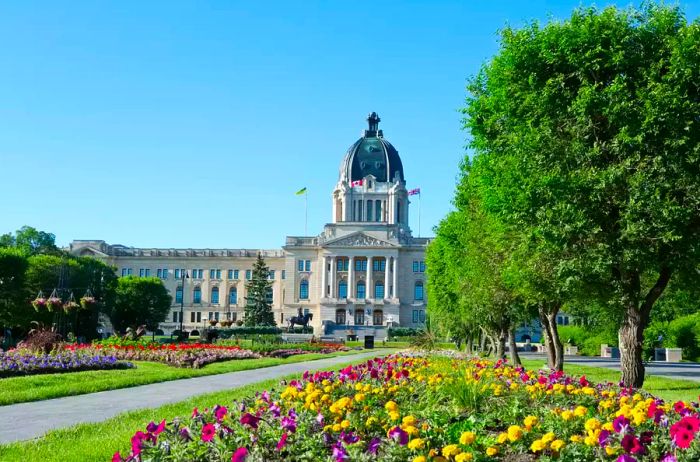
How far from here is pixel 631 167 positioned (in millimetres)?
17578

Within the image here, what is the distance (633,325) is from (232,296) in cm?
12372

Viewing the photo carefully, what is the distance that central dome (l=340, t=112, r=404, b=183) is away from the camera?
465ft

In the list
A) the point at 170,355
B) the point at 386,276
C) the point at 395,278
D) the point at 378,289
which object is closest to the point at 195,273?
the point at 378,289

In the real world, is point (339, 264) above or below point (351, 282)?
above

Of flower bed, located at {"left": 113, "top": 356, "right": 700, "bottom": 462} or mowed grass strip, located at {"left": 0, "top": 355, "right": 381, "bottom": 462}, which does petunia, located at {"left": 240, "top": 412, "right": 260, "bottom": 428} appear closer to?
flower bed, located at {"left": 113, "top": 356, "right": 700, "bottom": 462}

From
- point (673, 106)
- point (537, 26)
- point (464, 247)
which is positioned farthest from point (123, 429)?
point (464, 247)

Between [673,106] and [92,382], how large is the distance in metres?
15.6

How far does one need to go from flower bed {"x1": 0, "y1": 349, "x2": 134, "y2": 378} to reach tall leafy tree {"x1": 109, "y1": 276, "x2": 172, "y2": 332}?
73.1 m

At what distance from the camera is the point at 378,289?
129500mm

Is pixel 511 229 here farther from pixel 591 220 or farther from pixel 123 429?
Result: pixel 123 429

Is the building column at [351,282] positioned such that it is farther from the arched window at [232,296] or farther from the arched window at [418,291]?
the arched window at [232,296]

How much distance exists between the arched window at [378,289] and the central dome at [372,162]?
2216 centimetres

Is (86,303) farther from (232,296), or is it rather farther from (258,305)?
(232,296)

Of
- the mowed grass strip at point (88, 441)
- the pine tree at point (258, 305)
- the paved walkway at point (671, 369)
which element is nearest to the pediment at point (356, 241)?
the pine tree at point (258, 305)
